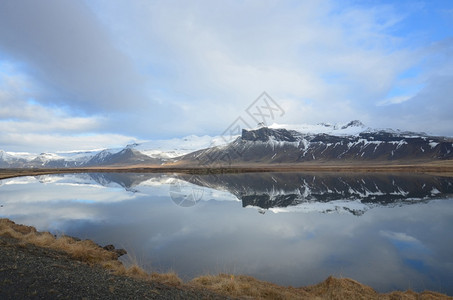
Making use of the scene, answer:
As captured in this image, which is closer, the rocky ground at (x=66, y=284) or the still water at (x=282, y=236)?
the rocky ground at (x=66, y=284)

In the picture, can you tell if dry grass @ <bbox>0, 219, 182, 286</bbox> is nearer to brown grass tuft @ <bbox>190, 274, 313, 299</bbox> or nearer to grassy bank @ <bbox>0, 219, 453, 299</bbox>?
grassy bank @ <bbox>0, 219, 453, 299</bbox>

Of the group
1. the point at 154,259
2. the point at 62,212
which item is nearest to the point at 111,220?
the point at 62,212

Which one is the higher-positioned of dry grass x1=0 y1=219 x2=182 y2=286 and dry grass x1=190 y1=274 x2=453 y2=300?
dry grass x1=0 y1=219 x2=182 y2=286

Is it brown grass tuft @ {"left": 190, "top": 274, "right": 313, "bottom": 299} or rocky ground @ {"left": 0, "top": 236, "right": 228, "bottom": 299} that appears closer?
rocky ground @ {"left": 0, "top": 236, "right": 228, "bottom": 299}

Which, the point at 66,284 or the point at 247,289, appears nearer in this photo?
the point at 66,284

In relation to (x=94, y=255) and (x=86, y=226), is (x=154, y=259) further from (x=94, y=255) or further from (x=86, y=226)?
(x=86, y=226)

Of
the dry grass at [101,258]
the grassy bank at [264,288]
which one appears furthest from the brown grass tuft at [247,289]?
the dry grass at [101,258]

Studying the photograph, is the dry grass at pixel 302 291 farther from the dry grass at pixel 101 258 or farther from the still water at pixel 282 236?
the still water at pixel 282 236

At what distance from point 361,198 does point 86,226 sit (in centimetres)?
3418

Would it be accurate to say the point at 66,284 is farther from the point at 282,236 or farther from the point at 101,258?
the point at 282,236

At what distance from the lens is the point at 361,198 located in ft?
125

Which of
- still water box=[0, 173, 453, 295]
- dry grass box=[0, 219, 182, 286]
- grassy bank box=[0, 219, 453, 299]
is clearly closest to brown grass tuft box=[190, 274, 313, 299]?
grassy bank box=[0, 219, 453, 299]

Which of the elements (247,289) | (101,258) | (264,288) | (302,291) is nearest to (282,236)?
(302,291)

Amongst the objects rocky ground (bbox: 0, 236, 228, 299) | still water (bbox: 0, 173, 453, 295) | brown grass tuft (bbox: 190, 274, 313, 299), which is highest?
rocky ground (bbox: 0, 236, 228, 299)
